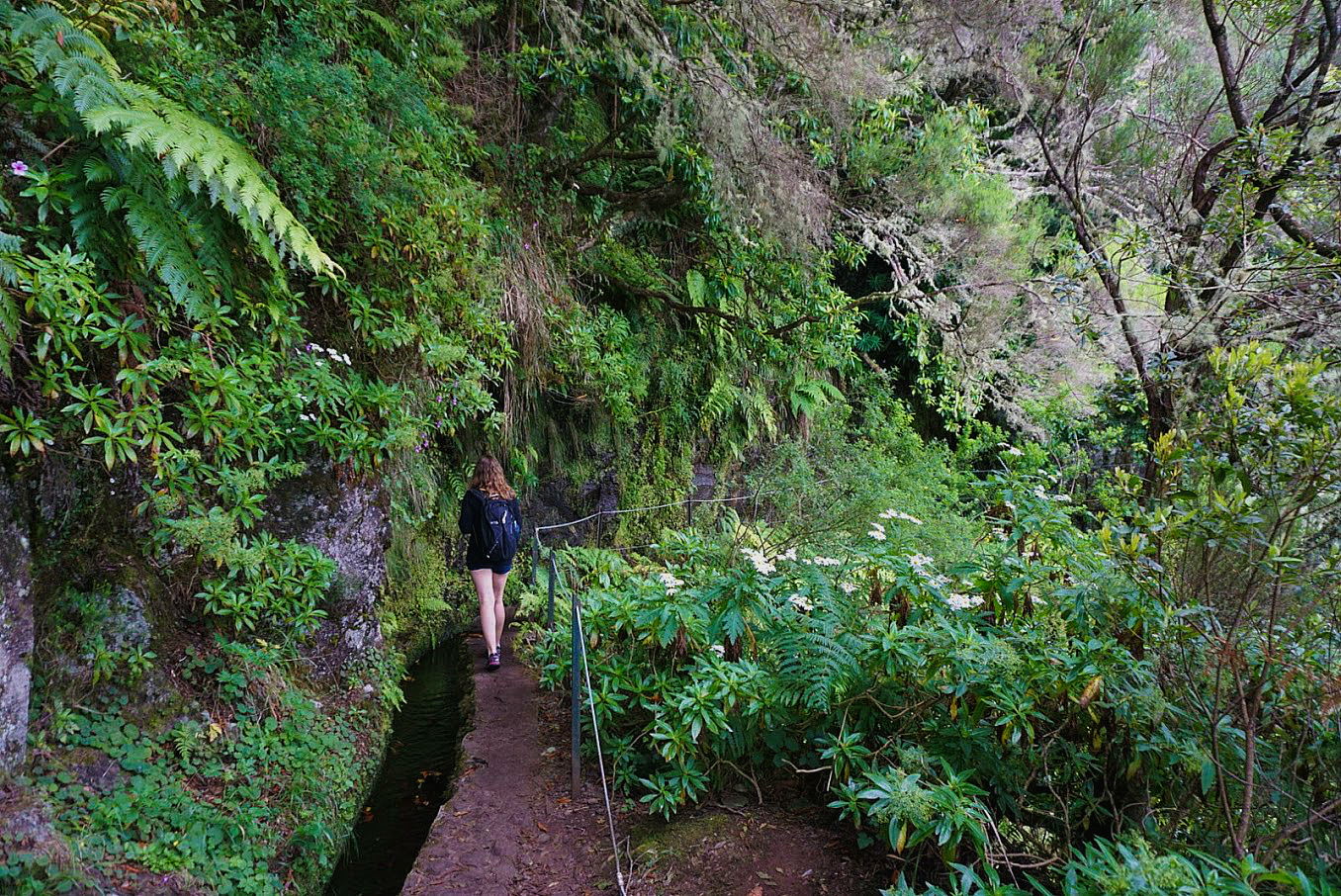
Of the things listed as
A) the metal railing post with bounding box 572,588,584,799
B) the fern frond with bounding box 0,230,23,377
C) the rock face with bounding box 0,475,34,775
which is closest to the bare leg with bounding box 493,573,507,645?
the metal railing post with bounding box 572,588,584,799

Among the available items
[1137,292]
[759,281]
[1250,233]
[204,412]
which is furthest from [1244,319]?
[204,412]

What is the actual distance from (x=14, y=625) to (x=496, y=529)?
3.00m

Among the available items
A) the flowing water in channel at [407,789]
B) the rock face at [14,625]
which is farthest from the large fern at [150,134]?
the flowing water in channel at [407,789]

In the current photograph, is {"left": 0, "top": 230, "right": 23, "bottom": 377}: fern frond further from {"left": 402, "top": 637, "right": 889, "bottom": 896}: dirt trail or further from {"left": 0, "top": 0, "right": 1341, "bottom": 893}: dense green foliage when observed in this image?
{"left": 402, "top": 637, "right": 889, "bottom": 896}: dirt trail

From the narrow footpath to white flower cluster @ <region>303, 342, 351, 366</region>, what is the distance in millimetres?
2740

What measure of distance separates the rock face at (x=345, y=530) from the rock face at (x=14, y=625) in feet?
4.29

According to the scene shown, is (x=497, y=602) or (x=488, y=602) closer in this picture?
(x=488, y=602)

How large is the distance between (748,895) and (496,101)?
24.1ft

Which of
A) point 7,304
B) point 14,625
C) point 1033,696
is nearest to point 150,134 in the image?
point 7,304

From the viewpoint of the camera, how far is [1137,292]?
680 centimetres

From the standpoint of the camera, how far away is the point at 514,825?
12.0 ft

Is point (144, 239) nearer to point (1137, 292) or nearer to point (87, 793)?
point (87, 793)

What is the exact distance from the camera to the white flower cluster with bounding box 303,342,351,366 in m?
4.51

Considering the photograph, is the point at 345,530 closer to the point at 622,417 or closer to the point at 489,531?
the point at 489,531
